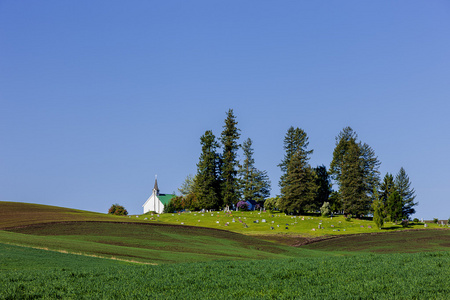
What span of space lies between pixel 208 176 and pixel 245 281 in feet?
267

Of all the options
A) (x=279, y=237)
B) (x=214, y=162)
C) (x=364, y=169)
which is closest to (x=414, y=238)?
(x=279, y=237)

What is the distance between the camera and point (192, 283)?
18906 millimetres

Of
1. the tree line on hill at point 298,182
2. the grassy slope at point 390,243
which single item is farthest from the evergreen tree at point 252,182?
the grassy slope at point 390,243

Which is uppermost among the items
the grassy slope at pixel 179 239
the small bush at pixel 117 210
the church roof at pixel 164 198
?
the church roof at pixel 164 198

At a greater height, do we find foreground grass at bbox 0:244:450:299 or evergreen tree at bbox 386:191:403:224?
evergreen tree at bbox 386:191:403:224

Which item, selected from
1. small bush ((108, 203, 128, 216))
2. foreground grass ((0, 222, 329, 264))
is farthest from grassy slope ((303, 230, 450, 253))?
small bush ((108, 203, 128, 216))

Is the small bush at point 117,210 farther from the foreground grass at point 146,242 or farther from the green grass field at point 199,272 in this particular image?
the green grass field at point 199,272

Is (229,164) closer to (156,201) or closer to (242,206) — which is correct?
(242,206)

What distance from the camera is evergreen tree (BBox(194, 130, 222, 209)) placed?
99562 mm

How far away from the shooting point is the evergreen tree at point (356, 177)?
9569 cm

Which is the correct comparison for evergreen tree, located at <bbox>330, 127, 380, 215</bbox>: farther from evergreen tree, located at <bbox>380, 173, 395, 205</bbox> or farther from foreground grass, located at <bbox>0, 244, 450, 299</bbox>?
foreground grass, located at <bbox>0, 244, 450, 299</bbox>

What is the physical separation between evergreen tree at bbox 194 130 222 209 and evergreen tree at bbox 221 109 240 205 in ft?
5.76

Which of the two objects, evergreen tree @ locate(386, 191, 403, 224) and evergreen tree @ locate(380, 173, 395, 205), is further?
evergreen tree @ locate(380, 173, 395, 205)

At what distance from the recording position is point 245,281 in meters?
19.0
